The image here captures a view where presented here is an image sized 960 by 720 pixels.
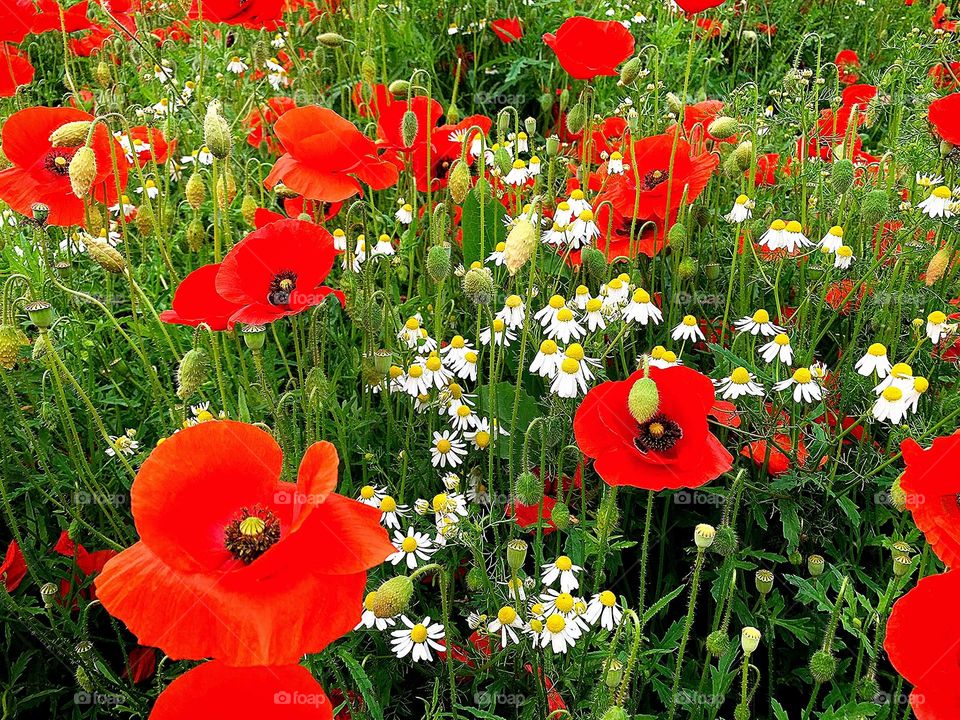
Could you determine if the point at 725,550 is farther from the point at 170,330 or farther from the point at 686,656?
the point at 170,330

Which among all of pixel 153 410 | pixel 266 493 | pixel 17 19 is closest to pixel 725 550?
pixel 266 493

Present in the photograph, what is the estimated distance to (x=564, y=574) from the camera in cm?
163

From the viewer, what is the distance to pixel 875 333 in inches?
89.1

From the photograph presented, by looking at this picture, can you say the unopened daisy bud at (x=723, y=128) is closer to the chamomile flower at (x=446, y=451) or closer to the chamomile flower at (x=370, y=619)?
the chamomile flower at (x=446, y=451)

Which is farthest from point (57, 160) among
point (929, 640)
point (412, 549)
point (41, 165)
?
point (929, 640)

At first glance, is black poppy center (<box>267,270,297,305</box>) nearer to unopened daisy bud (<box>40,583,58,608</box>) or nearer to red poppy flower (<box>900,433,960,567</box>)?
unopened daisy bud (<box>40,583,58,608</box>)

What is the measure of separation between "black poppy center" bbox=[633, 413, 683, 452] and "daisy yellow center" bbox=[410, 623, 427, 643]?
517 mm

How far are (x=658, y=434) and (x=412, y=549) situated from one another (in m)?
0.54

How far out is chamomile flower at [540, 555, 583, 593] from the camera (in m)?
1.61

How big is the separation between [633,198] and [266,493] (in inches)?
53.1

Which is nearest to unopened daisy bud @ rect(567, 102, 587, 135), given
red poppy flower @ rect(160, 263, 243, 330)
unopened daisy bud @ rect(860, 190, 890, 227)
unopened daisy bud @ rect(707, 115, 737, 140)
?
unopened daisy bud @ rect(707, 115, 737, 140)

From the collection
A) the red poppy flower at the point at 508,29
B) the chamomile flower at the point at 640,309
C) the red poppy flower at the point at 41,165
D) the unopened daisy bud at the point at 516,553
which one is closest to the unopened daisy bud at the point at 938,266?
the chamomile flower at the point at 640,309

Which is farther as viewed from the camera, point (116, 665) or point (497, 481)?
point (497, 481)

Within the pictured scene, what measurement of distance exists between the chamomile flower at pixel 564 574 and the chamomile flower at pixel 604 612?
0.16ft
